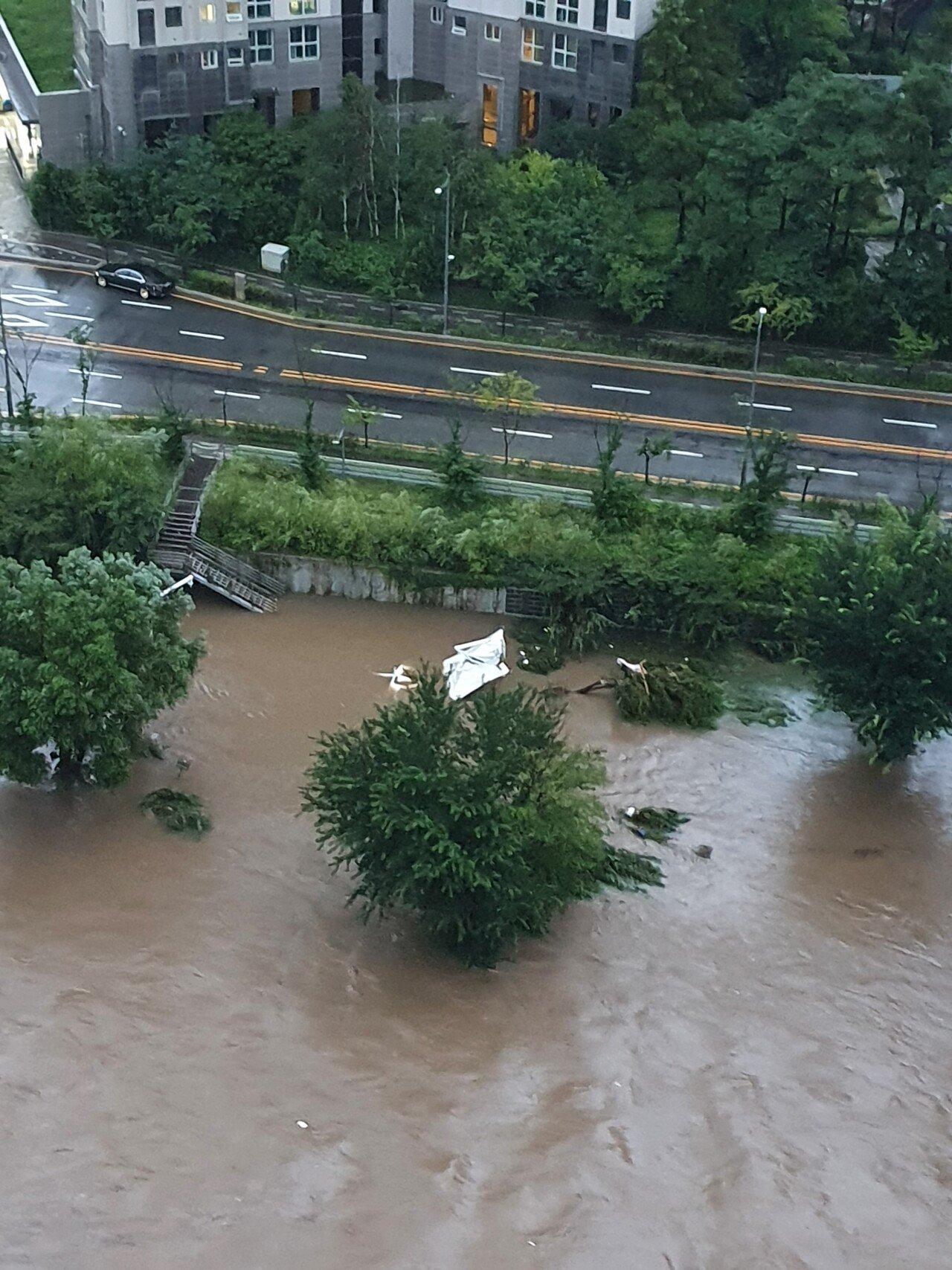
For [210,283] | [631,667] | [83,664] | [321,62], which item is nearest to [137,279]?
[210,283]

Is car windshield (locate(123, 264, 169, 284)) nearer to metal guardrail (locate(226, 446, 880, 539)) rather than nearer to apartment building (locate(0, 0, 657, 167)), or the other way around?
apartment building (locate(0, 0, 657, 167))

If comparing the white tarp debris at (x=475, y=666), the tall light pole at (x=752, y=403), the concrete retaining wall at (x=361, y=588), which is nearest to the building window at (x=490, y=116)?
the tall light pole at (x=752, y=403)

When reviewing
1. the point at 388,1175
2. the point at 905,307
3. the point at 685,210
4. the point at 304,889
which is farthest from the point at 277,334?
the point at 388,1175

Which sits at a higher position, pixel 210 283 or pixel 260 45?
pixel 260 45

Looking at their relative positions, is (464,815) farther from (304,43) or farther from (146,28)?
(304,43)

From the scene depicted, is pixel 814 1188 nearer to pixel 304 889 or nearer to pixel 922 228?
pixel 304 889
